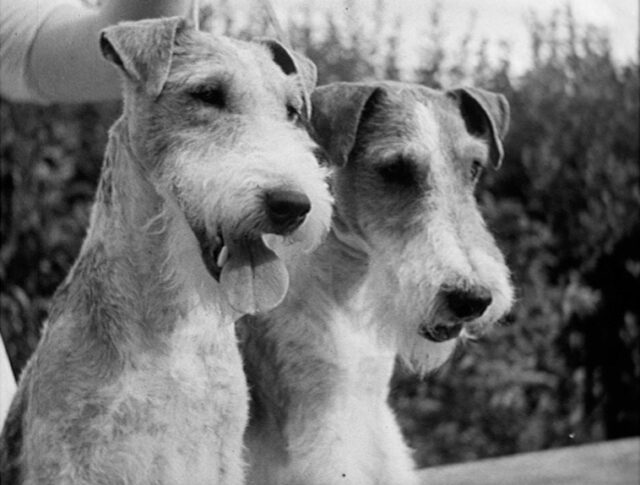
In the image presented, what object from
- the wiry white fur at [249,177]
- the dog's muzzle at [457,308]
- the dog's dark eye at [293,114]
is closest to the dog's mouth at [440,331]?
the dog's muzzle at [457,308]

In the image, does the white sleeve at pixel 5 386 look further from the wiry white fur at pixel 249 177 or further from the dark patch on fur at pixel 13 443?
the wiry white fur at pixel 249 177

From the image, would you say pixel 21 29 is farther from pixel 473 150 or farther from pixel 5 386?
pixel 473 150

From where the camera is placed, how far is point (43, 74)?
5.98 feet

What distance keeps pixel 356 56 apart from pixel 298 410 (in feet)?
4.75

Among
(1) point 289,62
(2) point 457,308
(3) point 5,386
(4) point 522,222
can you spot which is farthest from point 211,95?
(4) point 522,222

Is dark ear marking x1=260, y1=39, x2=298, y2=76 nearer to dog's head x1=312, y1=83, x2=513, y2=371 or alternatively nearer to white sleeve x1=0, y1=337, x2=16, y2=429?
dog's head x1=312, y1=83, x2=513, y2=371

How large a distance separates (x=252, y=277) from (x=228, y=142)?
0.23m

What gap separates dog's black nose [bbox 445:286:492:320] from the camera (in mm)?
1731

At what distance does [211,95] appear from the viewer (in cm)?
170

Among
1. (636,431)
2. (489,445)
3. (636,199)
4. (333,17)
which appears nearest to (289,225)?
(333,17)

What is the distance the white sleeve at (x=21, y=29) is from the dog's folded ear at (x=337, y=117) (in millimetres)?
429

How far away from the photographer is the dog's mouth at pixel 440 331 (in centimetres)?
177

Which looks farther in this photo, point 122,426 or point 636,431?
point 636,431

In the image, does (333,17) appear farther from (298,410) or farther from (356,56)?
(298,410)
